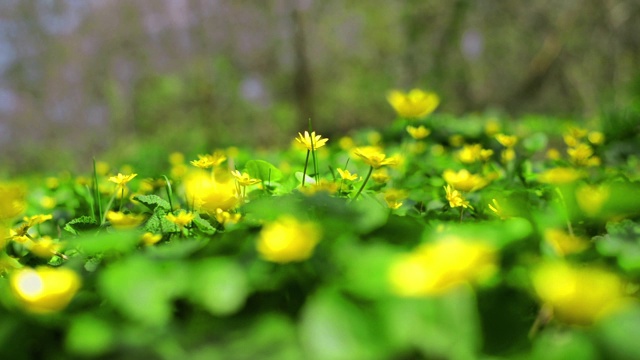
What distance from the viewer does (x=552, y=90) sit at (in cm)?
916

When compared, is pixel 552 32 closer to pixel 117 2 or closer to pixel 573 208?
pixel 573 208

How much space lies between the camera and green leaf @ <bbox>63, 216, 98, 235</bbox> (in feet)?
4.72

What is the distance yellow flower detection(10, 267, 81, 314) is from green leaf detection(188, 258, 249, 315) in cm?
15

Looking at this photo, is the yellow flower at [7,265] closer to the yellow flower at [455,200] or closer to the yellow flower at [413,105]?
the yellow flower at [455,200]

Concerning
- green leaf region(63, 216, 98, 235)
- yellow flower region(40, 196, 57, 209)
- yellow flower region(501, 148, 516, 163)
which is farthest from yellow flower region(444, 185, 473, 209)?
yellow flower region(40, 196, 57, 209)

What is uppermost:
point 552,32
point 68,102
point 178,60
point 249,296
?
point 249,296

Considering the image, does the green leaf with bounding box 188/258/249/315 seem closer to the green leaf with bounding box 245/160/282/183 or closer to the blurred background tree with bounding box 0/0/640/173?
the green leaf with bounding box 245/160/282/183

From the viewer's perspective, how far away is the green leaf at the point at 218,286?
0.70 m

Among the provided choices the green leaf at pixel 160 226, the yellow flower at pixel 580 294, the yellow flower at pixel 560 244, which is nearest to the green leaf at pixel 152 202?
the green leaf at pixel 160 226

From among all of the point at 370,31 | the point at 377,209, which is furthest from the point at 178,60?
the point at 377,209

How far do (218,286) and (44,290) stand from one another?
0.21 meters

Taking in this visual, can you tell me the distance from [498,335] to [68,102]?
88.8ft

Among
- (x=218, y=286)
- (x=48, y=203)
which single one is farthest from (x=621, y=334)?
(x=48, y=203)

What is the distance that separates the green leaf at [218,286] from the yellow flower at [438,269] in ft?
0.60
